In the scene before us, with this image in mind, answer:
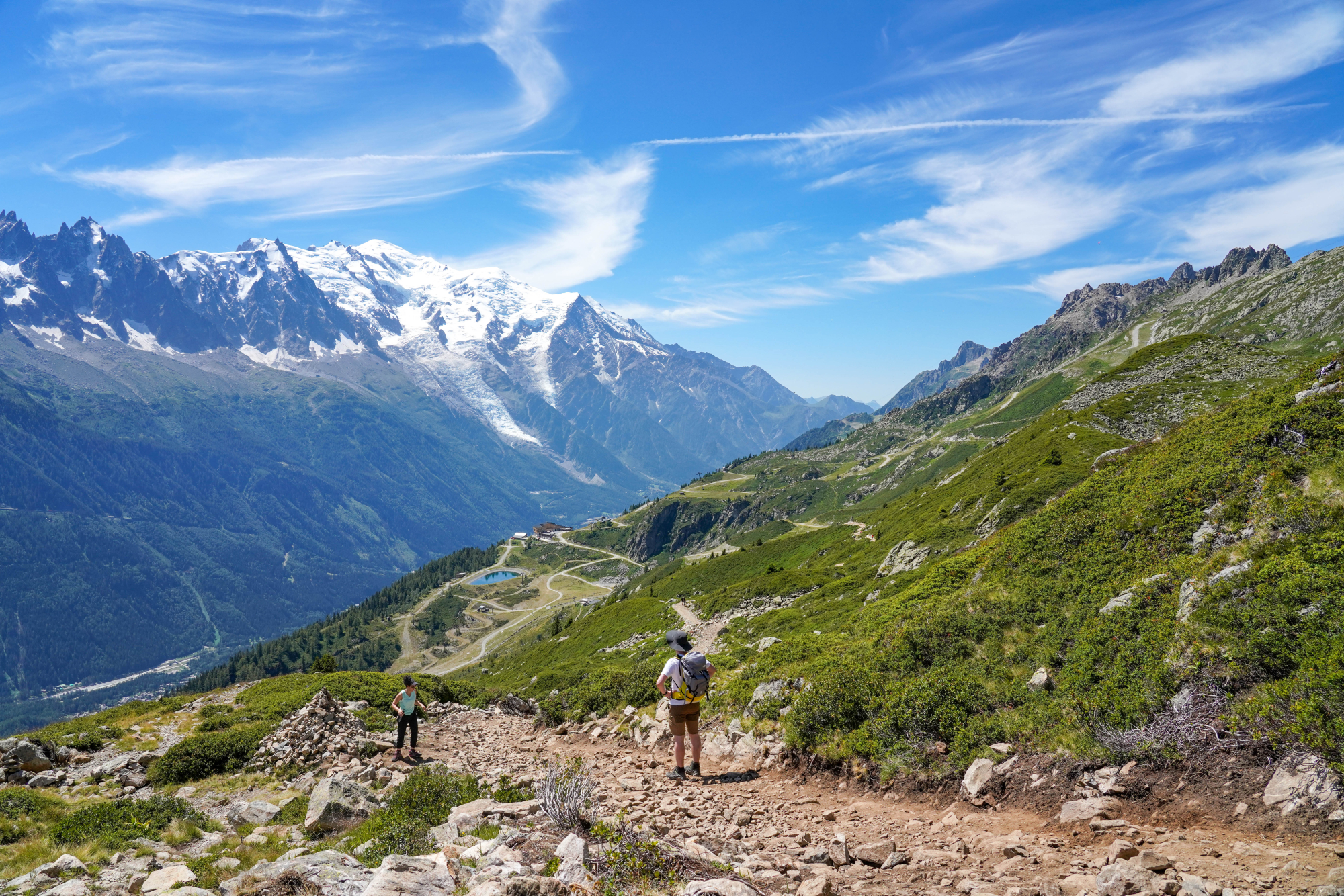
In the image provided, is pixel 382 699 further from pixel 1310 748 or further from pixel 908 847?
pixel 1310 748

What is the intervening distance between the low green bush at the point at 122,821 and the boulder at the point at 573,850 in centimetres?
1220

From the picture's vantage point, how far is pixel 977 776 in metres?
12.3

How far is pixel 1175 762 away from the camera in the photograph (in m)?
10.0

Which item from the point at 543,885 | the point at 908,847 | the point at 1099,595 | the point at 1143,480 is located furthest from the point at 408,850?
the point at 1143,480

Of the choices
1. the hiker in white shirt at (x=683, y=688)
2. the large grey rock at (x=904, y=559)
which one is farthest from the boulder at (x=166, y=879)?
the large grey rock at (x=904, y=559)

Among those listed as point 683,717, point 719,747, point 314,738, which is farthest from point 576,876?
point 314,738

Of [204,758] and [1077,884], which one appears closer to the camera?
[1077,884]

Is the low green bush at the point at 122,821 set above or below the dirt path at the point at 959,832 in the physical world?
below

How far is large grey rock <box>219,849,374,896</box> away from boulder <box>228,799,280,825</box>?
6.76m

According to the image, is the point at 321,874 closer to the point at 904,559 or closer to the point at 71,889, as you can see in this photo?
the point at 71,889

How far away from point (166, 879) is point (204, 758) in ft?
51.7

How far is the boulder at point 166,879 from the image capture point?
1069 centimetres

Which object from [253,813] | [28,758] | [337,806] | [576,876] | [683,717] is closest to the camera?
[576,876]

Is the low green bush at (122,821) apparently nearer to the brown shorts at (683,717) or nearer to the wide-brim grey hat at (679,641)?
the brown shorts at (683,717)
